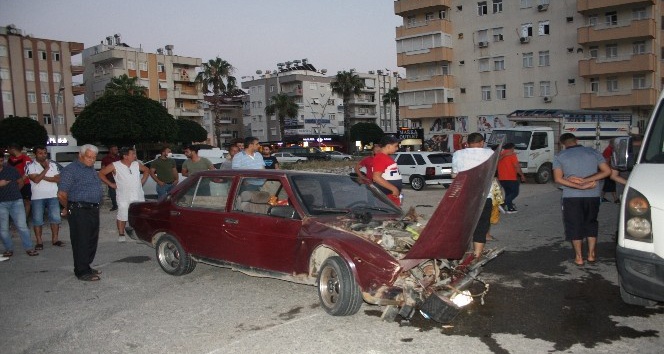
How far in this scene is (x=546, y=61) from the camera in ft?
151

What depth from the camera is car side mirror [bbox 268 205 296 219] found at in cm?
561

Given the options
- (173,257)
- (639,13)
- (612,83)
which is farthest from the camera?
(612,83)

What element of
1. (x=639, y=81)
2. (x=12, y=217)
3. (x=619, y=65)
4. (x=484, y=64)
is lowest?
(x=12, y=217)

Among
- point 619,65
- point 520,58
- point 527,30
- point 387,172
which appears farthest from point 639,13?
point 387,172

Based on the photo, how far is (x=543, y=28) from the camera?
4594 centimetres

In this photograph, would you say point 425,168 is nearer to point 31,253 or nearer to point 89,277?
point 31,253

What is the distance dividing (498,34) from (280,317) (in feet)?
158

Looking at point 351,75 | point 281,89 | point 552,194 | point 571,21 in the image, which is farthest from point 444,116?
point 281,89

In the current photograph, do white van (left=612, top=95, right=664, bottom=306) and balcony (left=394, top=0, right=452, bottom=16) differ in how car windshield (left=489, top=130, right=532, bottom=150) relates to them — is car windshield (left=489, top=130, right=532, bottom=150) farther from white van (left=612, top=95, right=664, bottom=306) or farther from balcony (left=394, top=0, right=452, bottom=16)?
balcony (left=394, top=0, right=452, bottom=16)

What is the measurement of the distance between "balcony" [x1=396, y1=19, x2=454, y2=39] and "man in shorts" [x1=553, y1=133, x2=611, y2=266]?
152ft

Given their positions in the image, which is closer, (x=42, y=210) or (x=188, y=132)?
(x=42, y=210)

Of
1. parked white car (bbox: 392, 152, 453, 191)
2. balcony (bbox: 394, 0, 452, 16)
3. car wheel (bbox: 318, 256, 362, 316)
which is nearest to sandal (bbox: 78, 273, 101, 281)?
car wheel (bbox: 318, 256, 362, 316)

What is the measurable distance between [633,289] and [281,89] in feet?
290

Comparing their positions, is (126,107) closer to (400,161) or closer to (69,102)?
(69,102)
